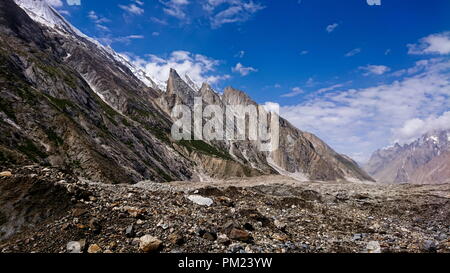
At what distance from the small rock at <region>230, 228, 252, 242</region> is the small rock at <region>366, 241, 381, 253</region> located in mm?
6037

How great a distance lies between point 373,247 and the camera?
51.7 feet

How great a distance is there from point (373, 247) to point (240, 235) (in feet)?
23.0

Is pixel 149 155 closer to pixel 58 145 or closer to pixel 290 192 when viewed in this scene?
pixel 58 145

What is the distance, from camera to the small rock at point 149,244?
1283 cm

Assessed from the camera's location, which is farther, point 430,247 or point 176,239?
point 430,247

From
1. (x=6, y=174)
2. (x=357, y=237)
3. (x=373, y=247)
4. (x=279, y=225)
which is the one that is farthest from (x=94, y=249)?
(x=357, y=237)

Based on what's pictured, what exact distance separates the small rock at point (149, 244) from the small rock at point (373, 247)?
10.3m

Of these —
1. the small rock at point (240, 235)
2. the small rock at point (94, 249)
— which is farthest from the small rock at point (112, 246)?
the small rock at point (240, 235)

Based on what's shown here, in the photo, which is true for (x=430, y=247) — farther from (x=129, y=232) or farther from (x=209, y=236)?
(x=129, y=232)

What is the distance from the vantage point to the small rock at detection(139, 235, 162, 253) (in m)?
12.8

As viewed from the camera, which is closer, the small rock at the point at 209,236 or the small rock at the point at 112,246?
the small rock at the point at 112,246

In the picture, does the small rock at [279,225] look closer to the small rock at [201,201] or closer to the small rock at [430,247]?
the small rock at [201,201]

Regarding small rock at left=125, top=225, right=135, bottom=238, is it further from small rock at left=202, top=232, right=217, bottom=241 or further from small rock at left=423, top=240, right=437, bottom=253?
small rock at left=423, top=240, right=437, bottom=253
